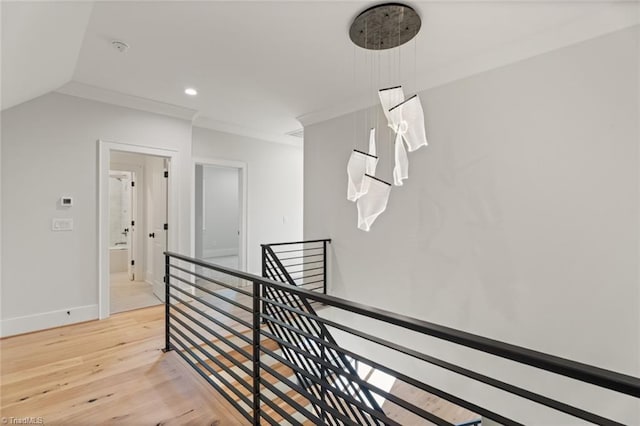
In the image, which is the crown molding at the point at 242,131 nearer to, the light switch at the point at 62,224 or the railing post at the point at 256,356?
the light switch at the point at 62,224

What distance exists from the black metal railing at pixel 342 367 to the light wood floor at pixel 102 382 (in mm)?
140

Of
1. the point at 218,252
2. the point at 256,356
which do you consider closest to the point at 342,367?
the point at 256,356

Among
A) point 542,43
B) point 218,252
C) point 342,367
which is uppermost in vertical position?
point 542,43

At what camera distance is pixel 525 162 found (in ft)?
8.32

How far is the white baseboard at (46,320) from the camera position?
2996 mm

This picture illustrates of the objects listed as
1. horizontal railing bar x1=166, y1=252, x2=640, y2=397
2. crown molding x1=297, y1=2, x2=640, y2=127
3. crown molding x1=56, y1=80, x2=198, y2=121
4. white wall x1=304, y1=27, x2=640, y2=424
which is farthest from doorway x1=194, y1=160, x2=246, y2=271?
horizontal railing bar x1=166, y1=252, x2=640, y2=397

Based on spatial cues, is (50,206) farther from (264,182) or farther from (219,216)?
(219,216)

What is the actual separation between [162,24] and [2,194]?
2.38 m

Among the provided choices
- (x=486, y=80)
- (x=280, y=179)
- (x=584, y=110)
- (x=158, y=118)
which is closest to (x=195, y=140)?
(x=158, y=118)

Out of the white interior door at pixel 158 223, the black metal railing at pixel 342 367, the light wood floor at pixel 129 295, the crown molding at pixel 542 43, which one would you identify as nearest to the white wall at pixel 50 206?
the light wood floor at pixel 129 295

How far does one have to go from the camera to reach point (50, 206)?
3217 mm

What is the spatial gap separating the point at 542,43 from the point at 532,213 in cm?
136

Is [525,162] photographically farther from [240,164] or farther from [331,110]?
[240,164]

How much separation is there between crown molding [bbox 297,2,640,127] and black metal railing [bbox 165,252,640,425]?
94.1 inches
